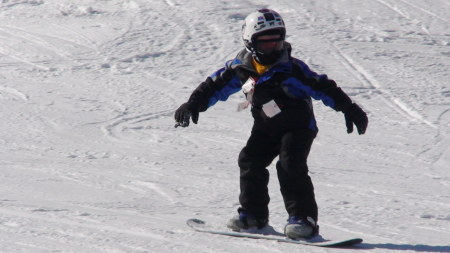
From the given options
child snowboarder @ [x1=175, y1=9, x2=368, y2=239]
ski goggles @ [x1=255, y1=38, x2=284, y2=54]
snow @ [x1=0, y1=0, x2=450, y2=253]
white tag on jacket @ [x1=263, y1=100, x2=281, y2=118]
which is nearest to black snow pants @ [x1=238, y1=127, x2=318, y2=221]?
child snowboarder @ [x1=175, y1=9, x2=368, y2=239]

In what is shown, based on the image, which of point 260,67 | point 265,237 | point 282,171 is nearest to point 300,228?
point 265,237

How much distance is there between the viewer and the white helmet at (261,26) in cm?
428

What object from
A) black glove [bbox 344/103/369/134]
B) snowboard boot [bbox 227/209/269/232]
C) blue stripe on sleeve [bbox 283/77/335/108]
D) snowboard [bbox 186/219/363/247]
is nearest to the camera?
snowboard [bbox 186/219/363/247]

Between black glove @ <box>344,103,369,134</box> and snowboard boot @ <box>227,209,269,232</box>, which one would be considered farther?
snowboard boot @ <box>227,209,269,232</box>

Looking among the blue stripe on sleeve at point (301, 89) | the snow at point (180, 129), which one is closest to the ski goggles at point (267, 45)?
the blue stripe on sleeve at point (301, 89)

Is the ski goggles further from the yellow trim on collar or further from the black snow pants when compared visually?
the black snow pants

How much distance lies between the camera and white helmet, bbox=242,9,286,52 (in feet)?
14.0

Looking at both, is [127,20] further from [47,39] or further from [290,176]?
[290,176]

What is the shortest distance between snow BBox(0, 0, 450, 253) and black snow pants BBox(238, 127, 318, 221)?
0.80 ft

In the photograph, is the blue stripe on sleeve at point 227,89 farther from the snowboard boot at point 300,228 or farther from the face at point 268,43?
the snowboard boot at point 300,228

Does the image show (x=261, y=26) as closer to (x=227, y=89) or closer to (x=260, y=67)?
(x=260, y=67)

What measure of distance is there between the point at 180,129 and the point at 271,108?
323 centimetres

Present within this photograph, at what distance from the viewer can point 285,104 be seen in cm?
431

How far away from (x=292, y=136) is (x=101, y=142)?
9.79 feet
